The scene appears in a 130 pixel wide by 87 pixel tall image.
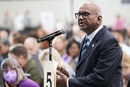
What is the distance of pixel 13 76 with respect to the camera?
714cm

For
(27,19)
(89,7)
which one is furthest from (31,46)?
(27,19)

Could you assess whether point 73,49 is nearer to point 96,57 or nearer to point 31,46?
Answer: point 31,46

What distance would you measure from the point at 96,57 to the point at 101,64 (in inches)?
5.9

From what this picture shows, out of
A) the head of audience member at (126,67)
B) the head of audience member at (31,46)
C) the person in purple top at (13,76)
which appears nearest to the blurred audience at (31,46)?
the head of audience member at (31,46)

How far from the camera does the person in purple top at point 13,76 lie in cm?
714

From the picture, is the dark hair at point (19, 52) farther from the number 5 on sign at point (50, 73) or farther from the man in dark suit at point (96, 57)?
the number 5 on sign at point (50, 73)

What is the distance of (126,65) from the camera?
365 inches

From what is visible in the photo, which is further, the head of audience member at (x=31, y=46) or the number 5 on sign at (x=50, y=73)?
the head of audience member at (x=31, y=46)

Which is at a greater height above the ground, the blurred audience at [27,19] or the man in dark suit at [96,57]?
the man in dark suit at [96,57]

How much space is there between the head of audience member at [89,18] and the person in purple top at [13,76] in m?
1.28

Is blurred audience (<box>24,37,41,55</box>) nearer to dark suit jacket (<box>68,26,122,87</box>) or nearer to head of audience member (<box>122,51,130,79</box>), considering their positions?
head of audience member (<box>122,51,130,79</box>)

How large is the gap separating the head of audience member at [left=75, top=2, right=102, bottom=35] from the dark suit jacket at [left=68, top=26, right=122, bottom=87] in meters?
0.11

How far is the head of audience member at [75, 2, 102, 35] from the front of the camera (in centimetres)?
630

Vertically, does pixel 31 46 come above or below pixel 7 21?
above
